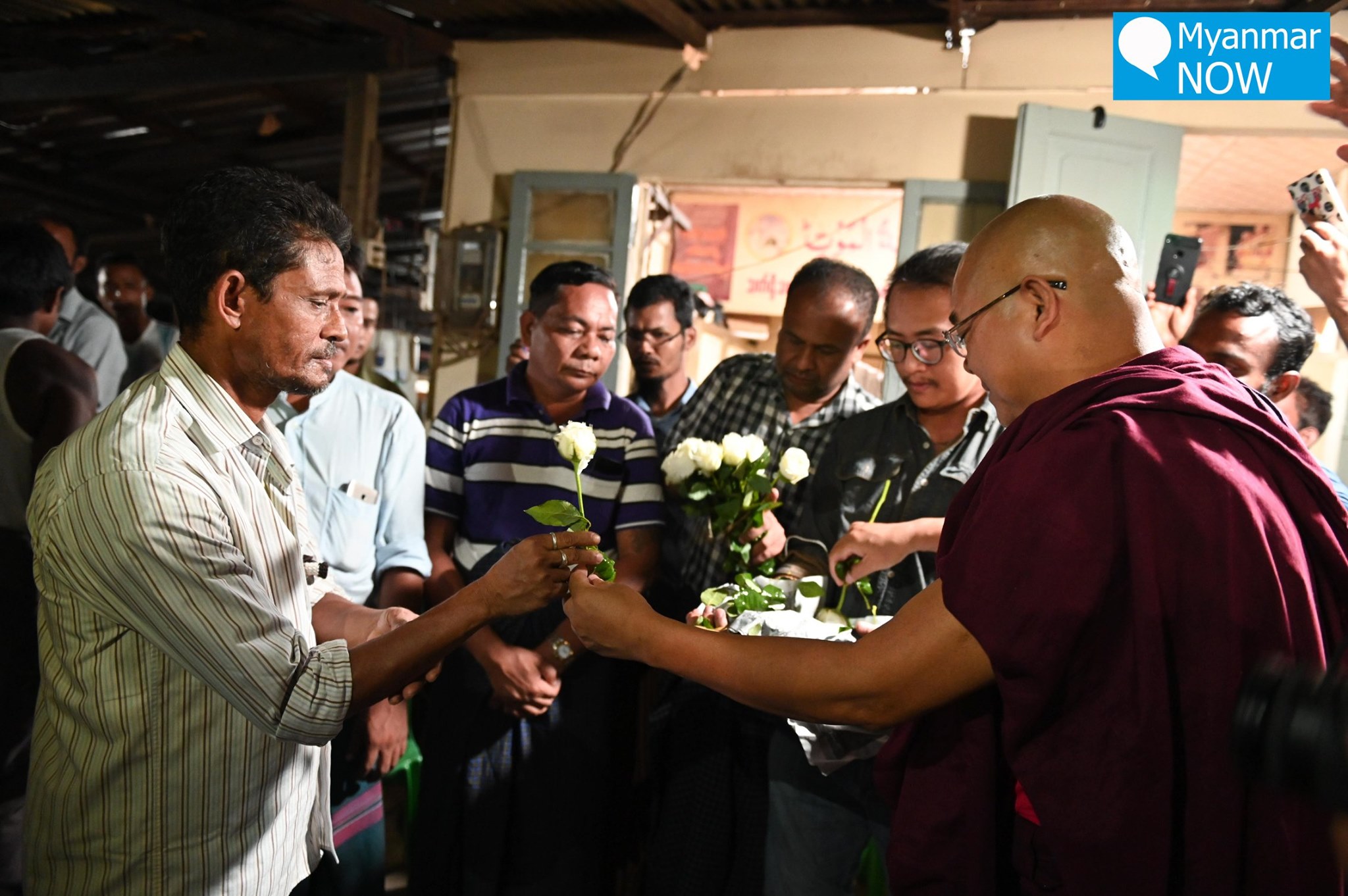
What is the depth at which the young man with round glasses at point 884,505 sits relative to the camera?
2236mm

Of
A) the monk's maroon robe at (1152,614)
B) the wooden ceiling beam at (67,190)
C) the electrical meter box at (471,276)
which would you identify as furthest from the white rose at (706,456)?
the wooden ceiling beam at (67,190)

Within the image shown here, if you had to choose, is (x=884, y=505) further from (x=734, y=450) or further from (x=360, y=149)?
(x=360, y=149)

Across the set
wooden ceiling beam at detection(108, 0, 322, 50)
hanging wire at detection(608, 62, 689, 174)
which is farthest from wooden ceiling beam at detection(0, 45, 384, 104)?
hanging wire at detection(608, 62, 689, 174)

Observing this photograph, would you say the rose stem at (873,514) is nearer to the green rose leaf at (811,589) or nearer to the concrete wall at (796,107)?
the green rose leaf at (811,589)

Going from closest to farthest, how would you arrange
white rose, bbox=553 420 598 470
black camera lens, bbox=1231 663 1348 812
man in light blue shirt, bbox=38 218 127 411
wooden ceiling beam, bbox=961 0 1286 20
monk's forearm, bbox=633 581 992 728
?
black camera lens, bbox=1231 663 1348 812 < monk's forearm, bbox=633 581 992 728 < white rose, bbox=553 420 598 470 < man in light blue shirt, bbox=38 218 127 411 < wooden ceiling beam, bbox=961 0 1286 20

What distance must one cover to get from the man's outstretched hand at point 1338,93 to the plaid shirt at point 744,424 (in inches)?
54.5

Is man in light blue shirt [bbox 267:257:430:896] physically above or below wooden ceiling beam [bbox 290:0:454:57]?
below

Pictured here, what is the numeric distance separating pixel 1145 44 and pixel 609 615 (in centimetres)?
195

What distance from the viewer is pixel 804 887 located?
91.1 inches

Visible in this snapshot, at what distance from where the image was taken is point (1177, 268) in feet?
10.6

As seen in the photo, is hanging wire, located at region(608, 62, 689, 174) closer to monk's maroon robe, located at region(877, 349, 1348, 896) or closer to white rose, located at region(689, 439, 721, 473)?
white rose, located at region(689, 439, 721, 473)

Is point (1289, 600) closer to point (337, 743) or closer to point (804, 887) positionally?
point (804, 887)

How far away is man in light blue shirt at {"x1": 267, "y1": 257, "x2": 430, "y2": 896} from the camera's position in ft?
8.39

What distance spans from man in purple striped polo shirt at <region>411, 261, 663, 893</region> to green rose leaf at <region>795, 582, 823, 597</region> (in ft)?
2.02
